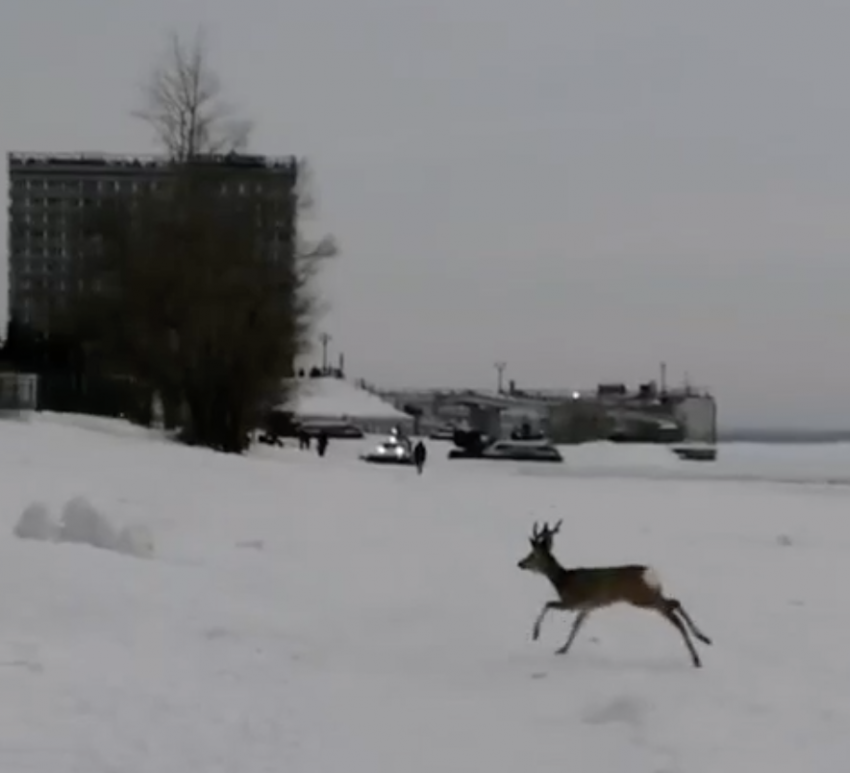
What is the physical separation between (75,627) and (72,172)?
95.0 m

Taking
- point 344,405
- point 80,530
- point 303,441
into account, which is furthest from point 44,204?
point 80,530

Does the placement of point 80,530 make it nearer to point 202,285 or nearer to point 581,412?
point 202,285

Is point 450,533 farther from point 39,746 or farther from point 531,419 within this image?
point 531,419

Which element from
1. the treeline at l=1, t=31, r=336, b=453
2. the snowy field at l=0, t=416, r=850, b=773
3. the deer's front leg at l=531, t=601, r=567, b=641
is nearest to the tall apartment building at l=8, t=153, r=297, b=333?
the treeline at l=1, t=31, r=336, b=453

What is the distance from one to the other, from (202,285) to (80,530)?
31.5 meters

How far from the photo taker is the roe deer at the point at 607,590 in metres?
→ 11.1

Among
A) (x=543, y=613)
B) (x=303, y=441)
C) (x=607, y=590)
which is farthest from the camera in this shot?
(x=303, y=441)

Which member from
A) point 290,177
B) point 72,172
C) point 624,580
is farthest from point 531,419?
point 624,580

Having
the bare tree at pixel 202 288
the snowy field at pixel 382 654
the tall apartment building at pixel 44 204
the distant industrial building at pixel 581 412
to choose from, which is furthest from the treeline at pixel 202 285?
the distant industrial building at pixel 581 412

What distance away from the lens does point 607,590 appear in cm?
1116

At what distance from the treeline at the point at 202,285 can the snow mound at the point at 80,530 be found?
31013 millimetres

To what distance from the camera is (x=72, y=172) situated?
102312mm

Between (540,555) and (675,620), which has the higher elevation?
(540,555)

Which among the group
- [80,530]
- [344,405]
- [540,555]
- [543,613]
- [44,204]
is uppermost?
[44,204]
